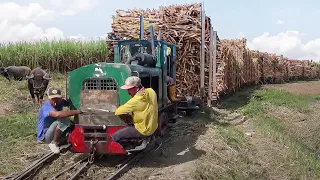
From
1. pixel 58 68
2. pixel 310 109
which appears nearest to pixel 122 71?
pixel 310 109

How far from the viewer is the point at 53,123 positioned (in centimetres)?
755

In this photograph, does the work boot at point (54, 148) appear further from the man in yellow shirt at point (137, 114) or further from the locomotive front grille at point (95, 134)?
the man in yellow shirt at point (137, 114)

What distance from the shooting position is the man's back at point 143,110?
6.98 meters

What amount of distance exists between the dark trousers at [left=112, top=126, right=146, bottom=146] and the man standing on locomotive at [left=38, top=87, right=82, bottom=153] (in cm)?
83

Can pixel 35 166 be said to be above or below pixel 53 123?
below

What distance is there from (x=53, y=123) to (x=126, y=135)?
1.45m

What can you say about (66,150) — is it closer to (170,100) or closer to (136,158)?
(136,158)

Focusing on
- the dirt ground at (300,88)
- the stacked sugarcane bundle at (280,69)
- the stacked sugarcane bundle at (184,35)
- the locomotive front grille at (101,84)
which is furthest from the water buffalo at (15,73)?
the stacked sugarcane bundle at (280,69)

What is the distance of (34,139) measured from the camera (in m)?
9.20

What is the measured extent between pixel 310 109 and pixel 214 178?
10.8 metres

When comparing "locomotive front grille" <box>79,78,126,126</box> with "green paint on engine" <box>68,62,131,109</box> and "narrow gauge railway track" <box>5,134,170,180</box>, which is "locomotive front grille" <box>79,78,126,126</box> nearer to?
"green paint on engine" <box>68,62,131,109</box>

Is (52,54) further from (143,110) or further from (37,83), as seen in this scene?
(143,110)

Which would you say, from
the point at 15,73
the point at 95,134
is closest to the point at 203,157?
the point at 95,134

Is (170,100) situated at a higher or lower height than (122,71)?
→ lower
